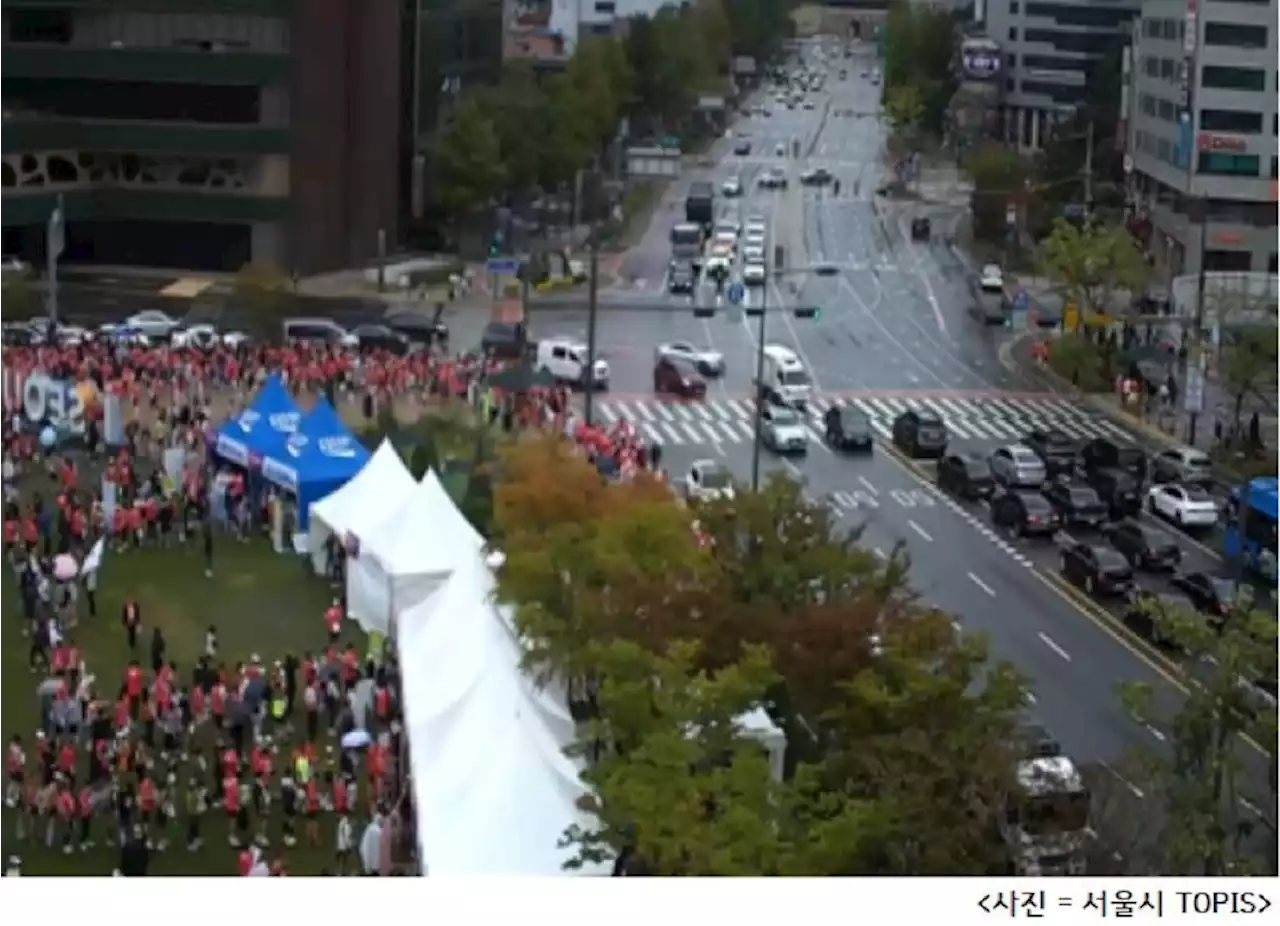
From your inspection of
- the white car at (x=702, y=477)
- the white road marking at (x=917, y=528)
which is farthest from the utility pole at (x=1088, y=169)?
the white car at (x=702, y=477)

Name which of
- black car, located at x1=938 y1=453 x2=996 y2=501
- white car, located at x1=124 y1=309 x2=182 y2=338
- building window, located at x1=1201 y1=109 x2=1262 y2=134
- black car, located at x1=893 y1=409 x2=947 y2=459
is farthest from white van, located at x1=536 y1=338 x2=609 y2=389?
building window, located at x1=1201 y1=109 x2=1262 y2=134

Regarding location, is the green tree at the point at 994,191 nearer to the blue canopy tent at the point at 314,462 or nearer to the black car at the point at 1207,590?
the black car at the point at 1207,590

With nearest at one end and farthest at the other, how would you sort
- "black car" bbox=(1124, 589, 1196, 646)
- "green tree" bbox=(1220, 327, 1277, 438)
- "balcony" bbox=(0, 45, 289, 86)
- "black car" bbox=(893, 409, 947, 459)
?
"black car" bbox=(1124, 589, 1196, 646) < "black car" bbox=(893, 409, 947, 459) < "green tree" bbox=(1220, 327, 1277, 438) < "balcony" bbox=(0, 45, 289, 86)

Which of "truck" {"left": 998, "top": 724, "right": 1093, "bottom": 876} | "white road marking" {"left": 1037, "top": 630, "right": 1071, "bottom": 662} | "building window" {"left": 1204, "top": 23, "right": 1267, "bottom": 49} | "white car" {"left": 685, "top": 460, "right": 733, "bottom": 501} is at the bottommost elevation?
"white road marking" {"left": 1037, "top": 630, "right": 1071, "bottom": 662}

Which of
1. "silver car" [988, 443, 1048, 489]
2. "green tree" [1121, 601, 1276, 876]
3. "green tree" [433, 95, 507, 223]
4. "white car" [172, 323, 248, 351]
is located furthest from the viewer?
"green tree" [433, 95, 507, 223]

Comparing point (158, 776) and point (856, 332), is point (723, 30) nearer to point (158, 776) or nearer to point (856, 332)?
point (856, 332)

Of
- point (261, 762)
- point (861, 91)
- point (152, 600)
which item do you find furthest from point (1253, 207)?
point (861, 91)

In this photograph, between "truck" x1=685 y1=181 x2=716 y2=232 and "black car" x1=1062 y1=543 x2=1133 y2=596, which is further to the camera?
"truck" x1=685 y1=181 x2=716 y2=232

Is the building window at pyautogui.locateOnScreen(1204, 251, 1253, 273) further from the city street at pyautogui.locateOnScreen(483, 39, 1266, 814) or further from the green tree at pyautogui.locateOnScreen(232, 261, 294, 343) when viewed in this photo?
the green tree at pyautogui.locateOnScreen(232, 261, 294, 343)
